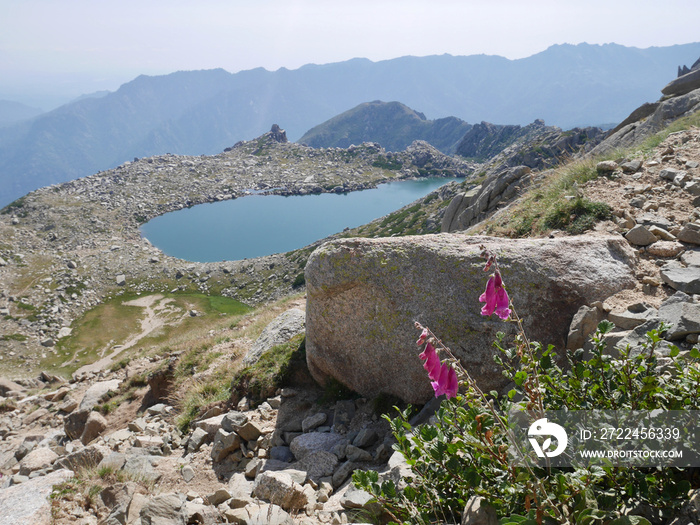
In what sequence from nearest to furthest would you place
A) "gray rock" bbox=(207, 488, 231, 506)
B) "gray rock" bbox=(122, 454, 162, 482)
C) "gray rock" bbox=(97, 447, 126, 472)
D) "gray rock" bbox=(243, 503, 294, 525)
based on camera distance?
"gray rock" bbox=(243, 503, 294, 525), "gray rock" bbox=(207, 488, 231, 506), "gray rock" bbox=(122, 454, 162, 482), "gray rock" bbox=(97, 447, 126, 472)

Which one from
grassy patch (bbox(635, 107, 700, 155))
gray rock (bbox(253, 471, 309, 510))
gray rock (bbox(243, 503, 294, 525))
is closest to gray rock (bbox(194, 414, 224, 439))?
gray rock (bbox(253, 471, 309, 510))

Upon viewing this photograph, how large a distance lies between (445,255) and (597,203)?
15.9 ft

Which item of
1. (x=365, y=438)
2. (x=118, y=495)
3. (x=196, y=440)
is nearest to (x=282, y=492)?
(x=365, y=438)

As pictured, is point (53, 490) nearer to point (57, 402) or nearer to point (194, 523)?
point (194, 523)

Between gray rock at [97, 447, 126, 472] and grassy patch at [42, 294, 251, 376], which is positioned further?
grassy patch at [42, 294, 251, 376]

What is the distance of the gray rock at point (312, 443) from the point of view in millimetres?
7684

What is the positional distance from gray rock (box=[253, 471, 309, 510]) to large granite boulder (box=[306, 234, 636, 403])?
298 centimetres

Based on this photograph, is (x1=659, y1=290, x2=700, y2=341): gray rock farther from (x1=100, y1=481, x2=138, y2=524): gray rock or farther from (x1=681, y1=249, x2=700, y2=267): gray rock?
(x1=100, y1=481, x2=138, y2=524): gray rock

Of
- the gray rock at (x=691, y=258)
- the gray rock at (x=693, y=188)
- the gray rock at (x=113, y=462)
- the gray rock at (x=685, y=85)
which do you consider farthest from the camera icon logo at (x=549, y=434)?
the gray rock at (x=685, y=85)

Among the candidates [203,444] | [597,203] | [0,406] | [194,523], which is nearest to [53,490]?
[194,523]

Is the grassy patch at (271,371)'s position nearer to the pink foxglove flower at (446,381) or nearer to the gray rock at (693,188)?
the pink foxglove flower at (446,381)

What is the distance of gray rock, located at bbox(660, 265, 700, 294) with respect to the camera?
632cm

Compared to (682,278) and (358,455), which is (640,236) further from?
(358,455)

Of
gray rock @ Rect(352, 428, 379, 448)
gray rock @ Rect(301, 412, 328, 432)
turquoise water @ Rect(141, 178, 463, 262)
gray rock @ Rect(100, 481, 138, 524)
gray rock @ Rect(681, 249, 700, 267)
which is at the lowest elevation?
turquoise water @ Rect(141, 178, 463, 262)
